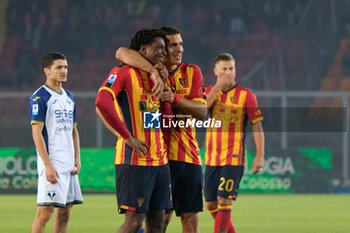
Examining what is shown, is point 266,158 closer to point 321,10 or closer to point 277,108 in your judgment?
point 277,108

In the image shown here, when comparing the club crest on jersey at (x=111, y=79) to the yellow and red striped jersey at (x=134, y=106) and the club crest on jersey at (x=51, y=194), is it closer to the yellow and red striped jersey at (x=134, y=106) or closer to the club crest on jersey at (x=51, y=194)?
the yellow and red striped jersey at (x=134, y=106)

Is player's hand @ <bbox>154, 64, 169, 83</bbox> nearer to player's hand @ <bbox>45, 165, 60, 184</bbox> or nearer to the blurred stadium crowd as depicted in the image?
player's hand @ <bbox>45, 165, 60, 184</bbox>

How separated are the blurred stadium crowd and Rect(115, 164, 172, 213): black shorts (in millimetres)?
15692

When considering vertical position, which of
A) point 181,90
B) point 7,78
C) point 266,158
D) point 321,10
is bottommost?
point 266,158

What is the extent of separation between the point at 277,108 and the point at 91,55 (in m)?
8.15

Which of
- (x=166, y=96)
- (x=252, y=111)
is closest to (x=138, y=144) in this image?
(x=166, y=96)

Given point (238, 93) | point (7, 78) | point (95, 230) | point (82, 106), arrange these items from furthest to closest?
point (7, 78)
point (82, 106)
point (95, 230)
point (238, 93)

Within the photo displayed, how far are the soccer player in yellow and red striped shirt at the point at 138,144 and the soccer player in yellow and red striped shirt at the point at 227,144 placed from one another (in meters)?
2.06

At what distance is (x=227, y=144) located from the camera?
263 inches

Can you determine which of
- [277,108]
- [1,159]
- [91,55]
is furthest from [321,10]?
[1,159]

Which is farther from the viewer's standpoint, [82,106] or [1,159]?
[82,106]

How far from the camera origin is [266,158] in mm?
13703

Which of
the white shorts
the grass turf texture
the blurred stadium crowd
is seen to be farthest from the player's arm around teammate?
the blurred stadium crowd

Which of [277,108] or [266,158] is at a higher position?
[277,108]
